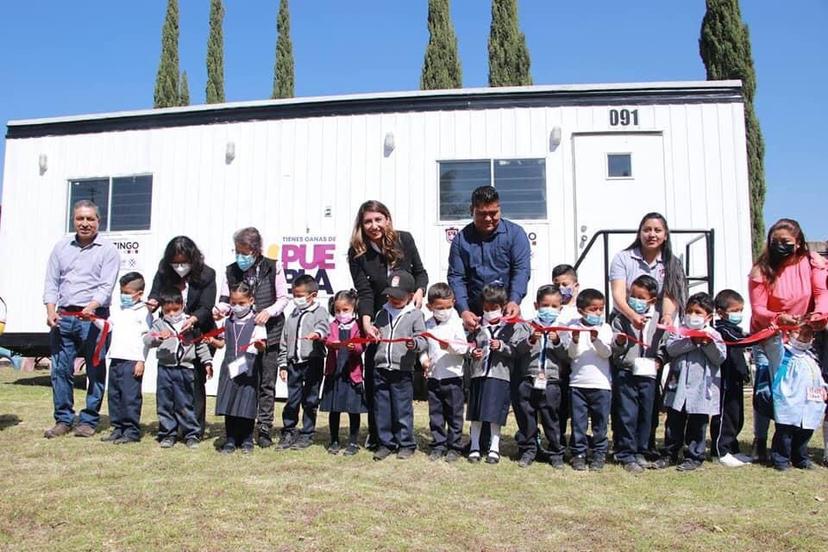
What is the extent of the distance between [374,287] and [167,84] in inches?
971

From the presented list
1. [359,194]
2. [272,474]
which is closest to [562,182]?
[359,194]

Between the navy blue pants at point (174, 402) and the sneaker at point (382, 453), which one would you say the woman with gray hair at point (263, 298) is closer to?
the navy blue pants at point (174, 402)

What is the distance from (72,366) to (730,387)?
15.4 ft

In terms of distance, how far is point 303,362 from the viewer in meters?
4.67

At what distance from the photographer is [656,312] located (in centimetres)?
434

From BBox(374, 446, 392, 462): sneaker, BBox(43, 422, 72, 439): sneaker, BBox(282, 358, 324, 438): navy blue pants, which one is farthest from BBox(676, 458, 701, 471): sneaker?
BBox(43, 422, 72, 439): sneaker

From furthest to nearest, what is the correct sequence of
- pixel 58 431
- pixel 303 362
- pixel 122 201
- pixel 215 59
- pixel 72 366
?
pixel 215 59 → pixel 122 201 → pixel 72 366 → pixel 58 431 → pixel 303 362

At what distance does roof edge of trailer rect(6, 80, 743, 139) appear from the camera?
7.50 m

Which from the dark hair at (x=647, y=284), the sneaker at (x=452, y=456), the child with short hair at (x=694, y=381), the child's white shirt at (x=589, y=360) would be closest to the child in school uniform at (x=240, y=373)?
the sneaker at (x=452, y=456)

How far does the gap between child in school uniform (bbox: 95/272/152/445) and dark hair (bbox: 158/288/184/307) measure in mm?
260

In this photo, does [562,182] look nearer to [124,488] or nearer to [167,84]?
[124,488]

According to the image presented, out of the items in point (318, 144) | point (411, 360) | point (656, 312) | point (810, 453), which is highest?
point (318, 144)

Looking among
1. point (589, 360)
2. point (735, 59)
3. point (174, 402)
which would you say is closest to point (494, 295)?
point (589, 360)

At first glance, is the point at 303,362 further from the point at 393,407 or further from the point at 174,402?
the point at 174,402
